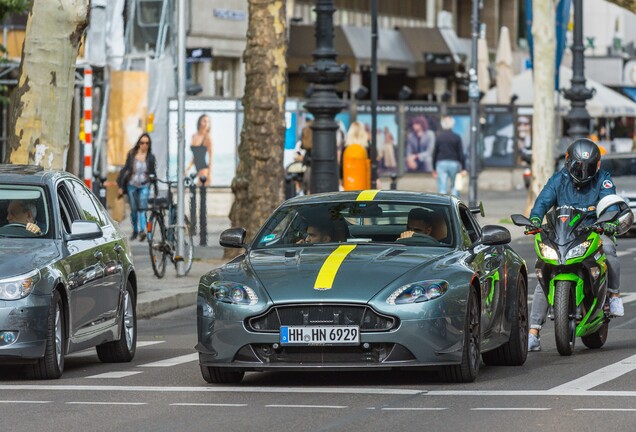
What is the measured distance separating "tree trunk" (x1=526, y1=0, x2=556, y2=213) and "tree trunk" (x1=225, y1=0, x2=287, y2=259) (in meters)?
14.3

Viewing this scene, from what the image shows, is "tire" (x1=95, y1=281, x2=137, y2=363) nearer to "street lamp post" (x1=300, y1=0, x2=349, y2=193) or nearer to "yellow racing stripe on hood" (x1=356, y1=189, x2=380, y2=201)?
"yellow racing stripe on hood" (x1=356, y1=189, x2=380, y2=201)

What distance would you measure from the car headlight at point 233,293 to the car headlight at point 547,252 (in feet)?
10.1

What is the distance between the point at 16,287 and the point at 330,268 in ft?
6.68

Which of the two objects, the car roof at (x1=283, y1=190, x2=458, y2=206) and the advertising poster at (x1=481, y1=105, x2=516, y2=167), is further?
the advertising poster at (x1=481, y1=105, x2=516, y2=167)

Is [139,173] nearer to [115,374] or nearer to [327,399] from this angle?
[115,374]

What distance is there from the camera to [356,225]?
42.4ft

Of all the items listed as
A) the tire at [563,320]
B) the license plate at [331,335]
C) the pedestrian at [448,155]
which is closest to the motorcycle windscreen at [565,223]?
the tire at [563,320]

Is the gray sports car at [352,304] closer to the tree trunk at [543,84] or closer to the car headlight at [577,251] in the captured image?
the car headlight at [577,251]

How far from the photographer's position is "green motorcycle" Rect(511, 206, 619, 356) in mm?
13773

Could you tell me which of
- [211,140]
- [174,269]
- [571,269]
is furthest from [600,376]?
[211,140]

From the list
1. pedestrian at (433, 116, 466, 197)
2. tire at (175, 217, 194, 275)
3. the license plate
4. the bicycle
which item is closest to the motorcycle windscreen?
the license plate

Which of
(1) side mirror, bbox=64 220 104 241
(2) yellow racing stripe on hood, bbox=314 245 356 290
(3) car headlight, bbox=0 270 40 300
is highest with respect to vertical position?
(1) side mirror, bbox=64 220 104 241

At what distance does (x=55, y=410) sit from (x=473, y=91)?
109ft

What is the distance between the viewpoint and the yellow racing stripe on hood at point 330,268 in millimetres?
11461
